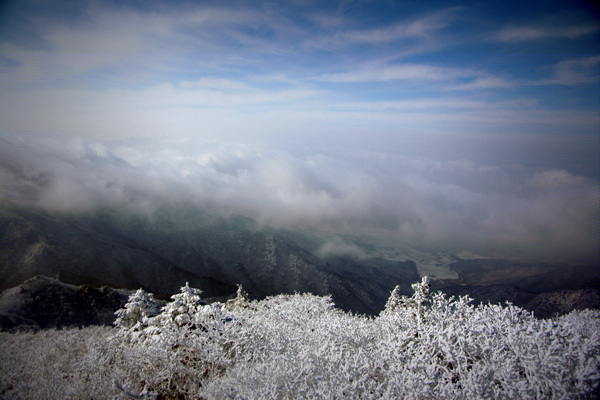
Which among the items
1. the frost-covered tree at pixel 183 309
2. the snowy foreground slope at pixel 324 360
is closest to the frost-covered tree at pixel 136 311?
the snowy foreground slope at pixel 324 360

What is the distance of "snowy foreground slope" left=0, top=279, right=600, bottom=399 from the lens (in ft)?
41.6

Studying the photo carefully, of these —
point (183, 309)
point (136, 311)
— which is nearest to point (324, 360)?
point (183, 309)

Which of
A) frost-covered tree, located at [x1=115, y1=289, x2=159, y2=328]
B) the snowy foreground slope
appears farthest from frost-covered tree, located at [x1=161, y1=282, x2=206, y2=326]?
frost-covered tree, located at [x1=115, y1=289, x2=159, y2=328]

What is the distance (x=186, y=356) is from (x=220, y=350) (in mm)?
2388

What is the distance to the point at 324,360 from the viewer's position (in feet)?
53.5

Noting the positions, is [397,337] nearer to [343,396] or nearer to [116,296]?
[343,396]

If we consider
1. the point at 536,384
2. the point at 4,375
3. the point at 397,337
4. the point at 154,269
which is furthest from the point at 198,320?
the point at 154,269

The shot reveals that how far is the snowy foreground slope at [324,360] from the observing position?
1267 cm

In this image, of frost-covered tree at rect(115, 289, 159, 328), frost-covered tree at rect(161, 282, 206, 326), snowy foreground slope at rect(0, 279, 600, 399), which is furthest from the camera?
frost-covered tree at rect(115, 289, 159, 328)

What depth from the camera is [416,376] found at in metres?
13.1

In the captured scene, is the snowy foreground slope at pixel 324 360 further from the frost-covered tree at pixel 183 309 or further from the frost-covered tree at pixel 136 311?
the frost-covered tree at pixel 136 311

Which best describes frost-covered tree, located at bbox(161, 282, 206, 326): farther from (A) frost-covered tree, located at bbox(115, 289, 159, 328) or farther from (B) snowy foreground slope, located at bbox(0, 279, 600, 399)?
(A) frost-covered tree, located at bbox(115, 289, 159, 328)

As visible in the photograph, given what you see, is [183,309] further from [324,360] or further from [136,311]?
[324,360]

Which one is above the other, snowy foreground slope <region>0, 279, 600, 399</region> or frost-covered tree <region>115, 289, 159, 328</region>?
snowy foreground slope <region>0, 279, 600, 399</region>
